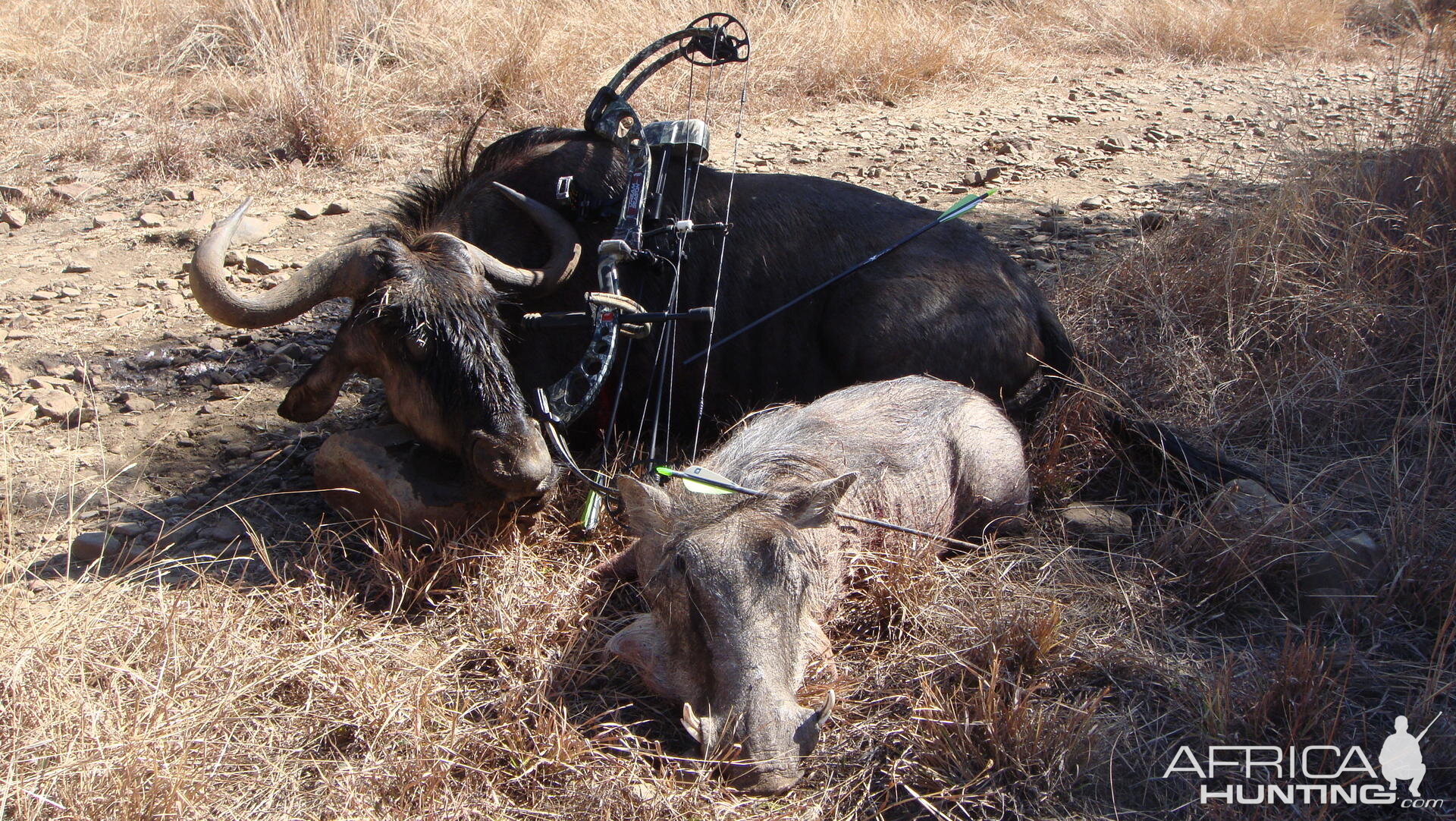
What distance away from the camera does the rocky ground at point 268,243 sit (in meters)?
3.69

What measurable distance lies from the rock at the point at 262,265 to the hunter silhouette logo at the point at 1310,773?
469 cm

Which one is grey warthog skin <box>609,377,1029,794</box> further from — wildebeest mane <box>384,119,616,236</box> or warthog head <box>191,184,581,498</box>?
wildebeest mane <box>384,119,616,236</box>

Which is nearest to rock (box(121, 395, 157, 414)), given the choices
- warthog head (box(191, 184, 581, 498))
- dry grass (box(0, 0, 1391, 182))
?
warthog head (box(191, 184, 581, 498))

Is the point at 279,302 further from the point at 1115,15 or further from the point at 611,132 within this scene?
the point at 1115,15

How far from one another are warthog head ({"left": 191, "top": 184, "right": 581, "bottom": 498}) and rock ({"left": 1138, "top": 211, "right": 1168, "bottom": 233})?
4081 millimetres

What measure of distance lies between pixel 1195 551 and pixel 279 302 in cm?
319

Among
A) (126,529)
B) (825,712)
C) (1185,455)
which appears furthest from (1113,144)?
(126,529)

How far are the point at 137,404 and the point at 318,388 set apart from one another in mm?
1225

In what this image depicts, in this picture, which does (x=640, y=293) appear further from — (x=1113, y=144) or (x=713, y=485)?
(x=1113, y=144)

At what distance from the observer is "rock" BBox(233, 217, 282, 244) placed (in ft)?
18.4

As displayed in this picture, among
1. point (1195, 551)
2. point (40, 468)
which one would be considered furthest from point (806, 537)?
point (40, 468)

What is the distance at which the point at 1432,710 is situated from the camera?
2760 mm

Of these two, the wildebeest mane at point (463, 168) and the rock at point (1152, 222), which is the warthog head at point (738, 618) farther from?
the rock at point (1152, 222)

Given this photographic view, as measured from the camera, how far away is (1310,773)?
8.57 feet
